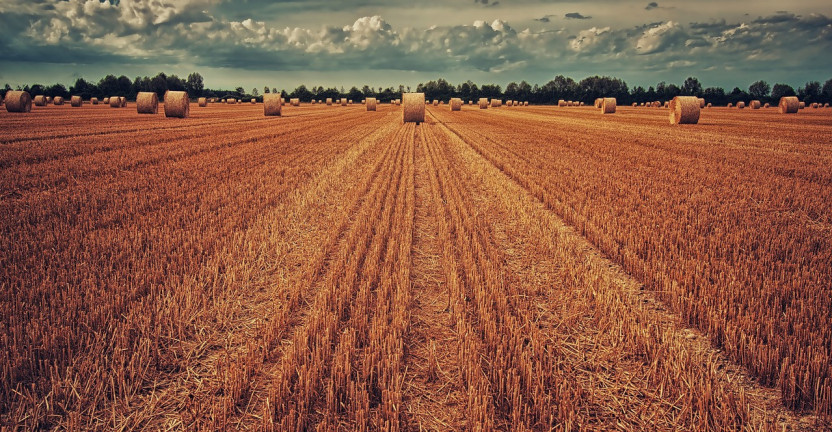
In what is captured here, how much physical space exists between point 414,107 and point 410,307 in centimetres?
2803

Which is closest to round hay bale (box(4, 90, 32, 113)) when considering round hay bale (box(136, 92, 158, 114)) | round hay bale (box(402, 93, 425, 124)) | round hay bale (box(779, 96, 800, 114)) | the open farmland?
round hay bale (box(136, 92, 158, 114))

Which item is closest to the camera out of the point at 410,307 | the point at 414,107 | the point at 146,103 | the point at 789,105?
the point at 410,307

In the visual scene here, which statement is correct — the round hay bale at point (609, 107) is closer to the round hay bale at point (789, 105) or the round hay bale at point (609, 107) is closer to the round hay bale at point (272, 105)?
the round hay bale at point (789, 105)

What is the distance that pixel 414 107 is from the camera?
31.1 metres

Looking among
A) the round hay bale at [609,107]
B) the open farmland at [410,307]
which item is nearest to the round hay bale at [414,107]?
the open farmland at [410,307]

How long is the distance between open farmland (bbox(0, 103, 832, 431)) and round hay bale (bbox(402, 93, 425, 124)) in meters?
22.4

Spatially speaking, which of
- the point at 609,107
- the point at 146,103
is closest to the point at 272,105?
the point at 146,103

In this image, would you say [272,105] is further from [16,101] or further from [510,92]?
[510,92]

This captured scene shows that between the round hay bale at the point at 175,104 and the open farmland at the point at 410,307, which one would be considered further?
the round hay bale at the point at 175,104

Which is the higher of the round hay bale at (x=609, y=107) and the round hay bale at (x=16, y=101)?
the round hay bale at (x=609, y=107)

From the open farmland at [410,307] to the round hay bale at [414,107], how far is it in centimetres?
2237

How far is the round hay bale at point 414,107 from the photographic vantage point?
31047 millimetres

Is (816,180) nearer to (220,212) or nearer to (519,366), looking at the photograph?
(519,366)

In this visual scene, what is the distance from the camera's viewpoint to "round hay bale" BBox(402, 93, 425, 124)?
31.0 metres
